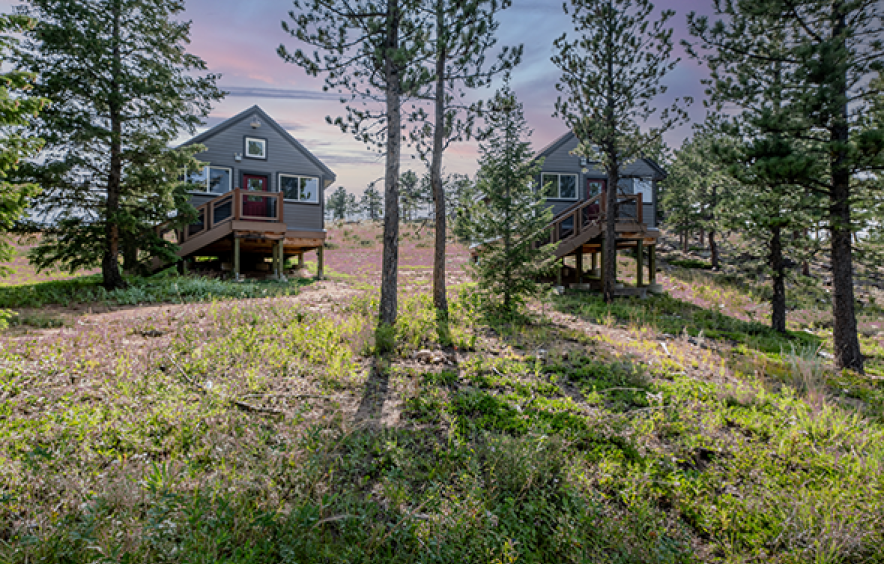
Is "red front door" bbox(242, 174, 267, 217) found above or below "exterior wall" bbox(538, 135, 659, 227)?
below

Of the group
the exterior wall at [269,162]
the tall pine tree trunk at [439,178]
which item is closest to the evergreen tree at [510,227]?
the tall pine tree trunk at [439,178]

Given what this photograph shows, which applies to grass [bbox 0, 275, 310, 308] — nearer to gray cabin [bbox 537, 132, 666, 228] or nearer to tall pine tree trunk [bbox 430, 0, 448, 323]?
tall pine tree trunk [bbox 430, 0, 448, 323]

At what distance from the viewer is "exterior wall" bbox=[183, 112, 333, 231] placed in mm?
17781

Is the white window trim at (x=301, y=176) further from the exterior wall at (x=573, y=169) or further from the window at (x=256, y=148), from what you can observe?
the exterior wall at (x=573, y=169)

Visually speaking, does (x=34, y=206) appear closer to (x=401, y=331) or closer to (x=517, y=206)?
(x=401, y=331)

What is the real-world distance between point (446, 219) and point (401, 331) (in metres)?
4.72

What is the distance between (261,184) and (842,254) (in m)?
20.8

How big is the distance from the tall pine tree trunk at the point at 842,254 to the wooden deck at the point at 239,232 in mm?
16473

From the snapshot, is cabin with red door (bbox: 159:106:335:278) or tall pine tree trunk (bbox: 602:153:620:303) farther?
cabin with red door (bbox: 159:106:335:278)

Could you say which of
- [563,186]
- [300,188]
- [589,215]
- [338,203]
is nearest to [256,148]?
[300,188]

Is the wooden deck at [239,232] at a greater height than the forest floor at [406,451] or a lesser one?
greater

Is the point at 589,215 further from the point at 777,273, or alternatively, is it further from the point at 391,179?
the point at 391,179

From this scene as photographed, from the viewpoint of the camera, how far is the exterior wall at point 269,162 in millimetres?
17781

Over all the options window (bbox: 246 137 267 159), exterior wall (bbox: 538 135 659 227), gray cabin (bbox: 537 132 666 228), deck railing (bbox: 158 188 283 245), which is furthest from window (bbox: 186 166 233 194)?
exterior wall (bbox: 538 135 659 227)
